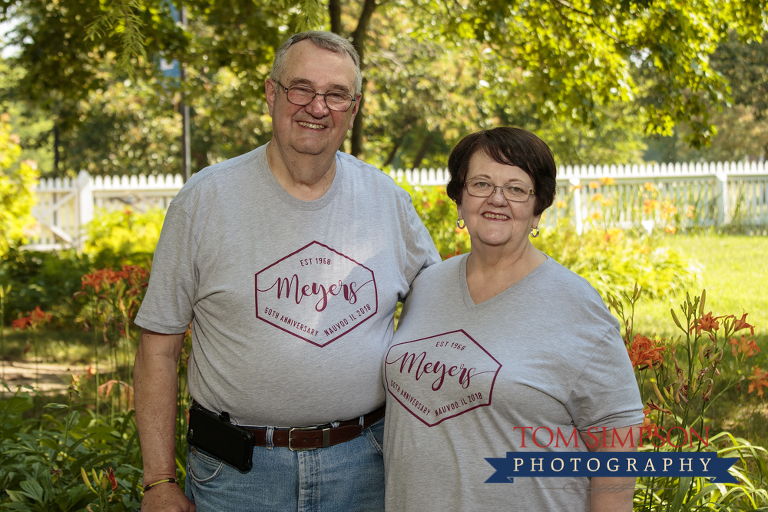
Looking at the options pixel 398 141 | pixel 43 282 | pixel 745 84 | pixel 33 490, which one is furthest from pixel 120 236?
pixel 745 84

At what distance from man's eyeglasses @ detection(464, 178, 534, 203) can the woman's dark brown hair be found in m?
0.04

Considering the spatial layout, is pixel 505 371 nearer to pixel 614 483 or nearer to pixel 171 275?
pixel 614 483

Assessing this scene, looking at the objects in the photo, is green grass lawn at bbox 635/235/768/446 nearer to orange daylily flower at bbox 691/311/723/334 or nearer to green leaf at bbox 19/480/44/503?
orange daylily flower at bbox 691/311/723/334

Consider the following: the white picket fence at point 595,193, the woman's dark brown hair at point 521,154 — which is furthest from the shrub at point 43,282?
the woman's dark brown hair at point 521,154

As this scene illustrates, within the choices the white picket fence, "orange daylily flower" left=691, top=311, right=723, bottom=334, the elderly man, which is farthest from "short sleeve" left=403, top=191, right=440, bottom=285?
the white picket fence

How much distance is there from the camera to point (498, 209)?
192 centimetres

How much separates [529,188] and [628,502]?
939 millimetres

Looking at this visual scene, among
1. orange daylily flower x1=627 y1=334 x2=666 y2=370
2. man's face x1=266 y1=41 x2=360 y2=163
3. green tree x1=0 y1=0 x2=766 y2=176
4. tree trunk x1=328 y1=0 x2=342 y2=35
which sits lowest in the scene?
orange daylily flower x1=627 y1=334 x2=666 y2=370

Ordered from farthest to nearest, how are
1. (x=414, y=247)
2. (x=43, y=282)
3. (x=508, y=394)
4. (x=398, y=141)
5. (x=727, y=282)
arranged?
1. (x=398, y=141)
2. (x=43, y=282)
3. (x=727, y=282)
4. (x=414, y=247)
5. (x=508, y=394)

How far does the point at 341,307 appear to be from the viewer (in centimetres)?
197

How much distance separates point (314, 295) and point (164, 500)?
797mm

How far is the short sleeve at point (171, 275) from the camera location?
1.96m

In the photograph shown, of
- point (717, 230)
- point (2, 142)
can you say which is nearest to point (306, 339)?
point (2, 142)

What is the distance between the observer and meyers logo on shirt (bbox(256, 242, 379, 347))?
75.7 inches
